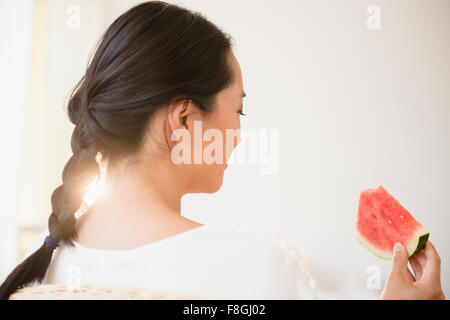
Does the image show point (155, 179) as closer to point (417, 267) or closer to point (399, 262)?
point (399, 262)

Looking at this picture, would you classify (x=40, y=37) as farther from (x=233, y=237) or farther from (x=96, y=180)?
(x=233, y=237)

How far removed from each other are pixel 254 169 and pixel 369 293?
75 cm

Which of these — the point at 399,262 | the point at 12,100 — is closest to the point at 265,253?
the point at 399,262

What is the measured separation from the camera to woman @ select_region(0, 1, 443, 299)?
1.81ft

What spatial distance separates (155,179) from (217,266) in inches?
7.9

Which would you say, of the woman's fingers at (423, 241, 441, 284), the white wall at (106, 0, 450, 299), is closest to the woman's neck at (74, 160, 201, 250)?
the woman's fingers at (423, 241, 441, 284)

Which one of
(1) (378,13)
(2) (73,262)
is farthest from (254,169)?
(2) (73,262)

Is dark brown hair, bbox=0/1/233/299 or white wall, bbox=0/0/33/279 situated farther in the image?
white wall, bbox=0/0/33/279

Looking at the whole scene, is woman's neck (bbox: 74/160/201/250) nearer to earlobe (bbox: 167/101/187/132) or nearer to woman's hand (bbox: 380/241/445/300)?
earlobe (bbox: 167/101/187/132)

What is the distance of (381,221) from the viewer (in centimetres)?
98

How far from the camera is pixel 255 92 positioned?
5.34 feet

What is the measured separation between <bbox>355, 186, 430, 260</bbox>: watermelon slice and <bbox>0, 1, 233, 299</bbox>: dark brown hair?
0.53 meters

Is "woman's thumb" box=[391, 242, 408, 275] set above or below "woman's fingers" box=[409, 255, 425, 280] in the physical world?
above

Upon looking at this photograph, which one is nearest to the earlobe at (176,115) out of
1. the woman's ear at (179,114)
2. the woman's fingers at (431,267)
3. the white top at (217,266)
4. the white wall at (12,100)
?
the woman's ear at (179,114)
